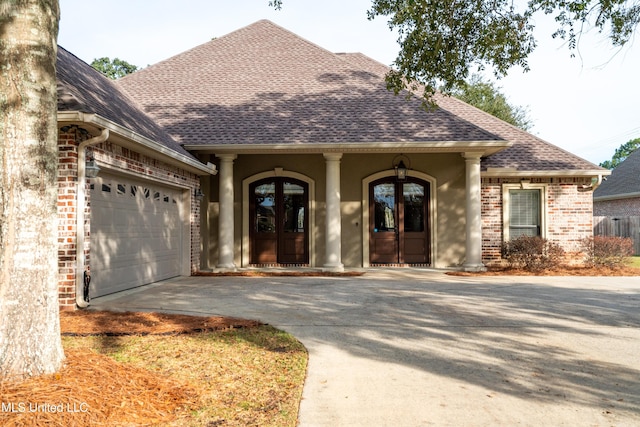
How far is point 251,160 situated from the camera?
13.8 m

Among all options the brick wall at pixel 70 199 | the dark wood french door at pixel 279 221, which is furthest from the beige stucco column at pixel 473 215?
the brick wall at pixel 70 199

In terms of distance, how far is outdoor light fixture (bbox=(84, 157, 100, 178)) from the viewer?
7.31m

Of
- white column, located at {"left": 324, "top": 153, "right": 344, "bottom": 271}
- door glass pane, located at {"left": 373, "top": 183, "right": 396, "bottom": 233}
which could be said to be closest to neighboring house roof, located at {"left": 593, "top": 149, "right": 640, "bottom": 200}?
door glass pane, located at {"left": 373, "top": 183, "right": 396, "bottom": 233}

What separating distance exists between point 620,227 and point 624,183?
5.34 m

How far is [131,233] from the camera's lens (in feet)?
30.5

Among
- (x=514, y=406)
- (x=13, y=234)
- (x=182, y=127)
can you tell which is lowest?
(x=514, y=406)

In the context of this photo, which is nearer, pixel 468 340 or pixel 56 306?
pixel 56 306

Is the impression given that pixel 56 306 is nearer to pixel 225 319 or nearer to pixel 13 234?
pixel 13 234

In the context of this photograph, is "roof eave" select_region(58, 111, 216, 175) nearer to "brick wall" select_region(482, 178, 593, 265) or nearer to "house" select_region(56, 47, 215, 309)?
"house" select_region(56, 47, 215, 309)

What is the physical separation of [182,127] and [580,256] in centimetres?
1167

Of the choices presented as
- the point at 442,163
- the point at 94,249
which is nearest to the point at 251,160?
the point at 442,163

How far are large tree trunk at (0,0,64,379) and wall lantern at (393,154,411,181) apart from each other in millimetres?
10534

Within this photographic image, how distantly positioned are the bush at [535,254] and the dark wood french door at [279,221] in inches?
224

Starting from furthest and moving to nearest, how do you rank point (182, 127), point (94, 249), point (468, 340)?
1. point (182, 127)
2. point (94, 249)
3. point (468, 340)
